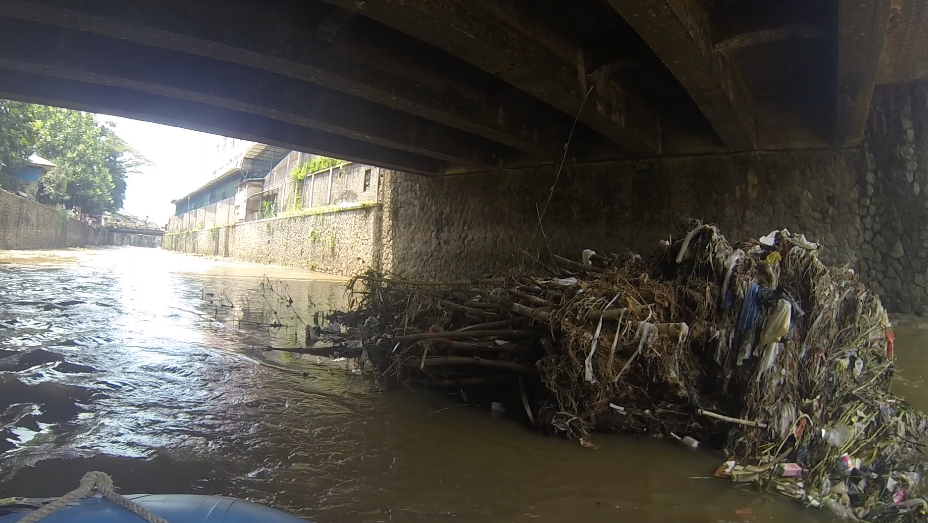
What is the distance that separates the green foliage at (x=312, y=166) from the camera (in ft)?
69.1

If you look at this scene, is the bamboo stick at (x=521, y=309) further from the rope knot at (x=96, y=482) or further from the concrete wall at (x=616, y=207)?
the rope knot at (x=96, y=482)

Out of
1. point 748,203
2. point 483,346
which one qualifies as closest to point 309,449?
point 483,346

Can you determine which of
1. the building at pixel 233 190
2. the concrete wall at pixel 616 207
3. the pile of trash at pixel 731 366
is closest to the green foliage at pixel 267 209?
the building at pixel 233 190

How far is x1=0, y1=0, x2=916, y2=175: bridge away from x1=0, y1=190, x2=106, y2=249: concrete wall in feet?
63.0

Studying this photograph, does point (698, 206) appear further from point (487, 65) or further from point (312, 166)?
point (312, 166)

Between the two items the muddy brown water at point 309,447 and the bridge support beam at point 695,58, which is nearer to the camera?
the muddy brown water at point 309,447

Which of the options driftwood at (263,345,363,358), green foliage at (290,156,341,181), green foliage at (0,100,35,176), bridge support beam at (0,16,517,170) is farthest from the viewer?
green foliage at (290,156,341,181)

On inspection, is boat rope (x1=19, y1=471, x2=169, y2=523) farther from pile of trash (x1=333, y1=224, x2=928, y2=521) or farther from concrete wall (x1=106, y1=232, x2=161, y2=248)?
concrete wall (x1=106, y1=232, x2=161, y2=248)

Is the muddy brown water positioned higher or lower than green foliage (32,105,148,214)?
lower

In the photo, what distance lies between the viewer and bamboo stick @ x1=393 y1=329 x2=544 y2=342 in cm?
394

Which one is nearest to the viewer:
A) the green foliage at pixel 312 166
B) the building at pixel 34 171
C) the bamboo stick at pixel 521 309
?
the bamboo stick at pixel 521 309

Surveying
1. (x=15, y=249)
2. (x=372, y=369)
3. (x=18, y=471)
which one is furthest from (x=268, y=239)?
(x=18, y=471)

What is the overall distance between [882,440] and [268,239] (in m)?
27.9

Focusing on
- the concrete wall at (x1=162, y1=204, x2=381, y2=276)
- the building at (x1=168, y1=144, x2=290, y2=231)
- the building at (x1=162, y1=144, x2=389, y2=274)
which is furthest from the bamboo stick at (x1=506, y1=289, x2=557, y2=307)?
the building at (x1=168, y1=144, x2=290, y2=231)
